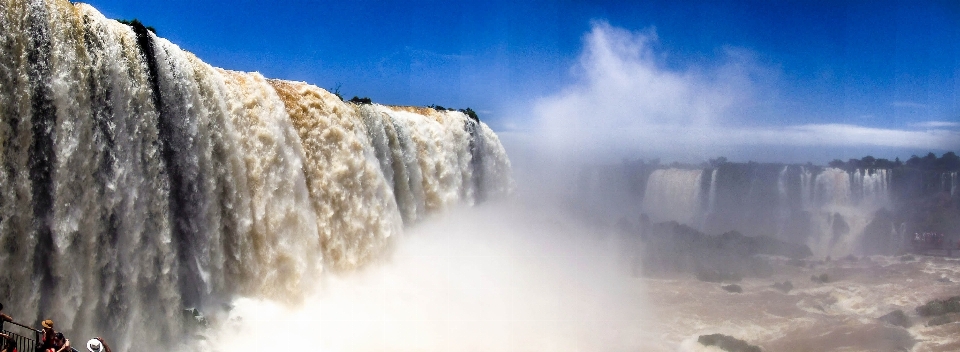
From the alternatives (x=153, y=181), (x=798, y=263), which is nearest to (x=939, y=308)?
(x=798, y=263)

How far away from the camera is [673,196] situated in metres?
34.7

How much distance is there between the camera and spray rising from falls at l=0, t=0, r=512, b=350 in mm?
6270

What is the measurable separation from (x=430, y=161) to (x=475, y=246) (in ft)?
9.76

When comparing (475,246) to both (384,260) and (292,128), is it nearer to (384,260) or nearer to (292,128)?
(384,260)

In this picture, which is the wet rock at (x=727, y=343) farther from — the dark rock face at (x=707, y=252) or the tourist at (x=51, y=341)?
the tourist at (x=51, y=341)

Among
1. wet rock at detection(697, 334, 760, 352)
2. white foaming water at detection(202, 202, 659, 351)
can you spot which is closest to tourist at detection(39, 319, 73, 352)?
white foaming water at detection(202, 202, 659, 351)

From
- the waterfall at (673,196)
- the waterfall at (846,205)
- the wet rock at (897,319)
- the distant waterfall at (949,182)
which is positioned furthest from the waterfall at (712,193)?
the wet rock at (897,319)

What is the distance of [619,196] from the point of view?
38375 mm

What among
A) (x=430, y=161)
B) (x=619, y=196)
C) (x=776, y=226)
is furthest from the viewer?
(x=619, y=196)

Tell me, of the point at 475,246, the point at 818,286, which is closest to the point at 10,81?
the point at 475,246

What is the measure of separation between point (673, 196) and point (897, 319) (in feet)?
62.8

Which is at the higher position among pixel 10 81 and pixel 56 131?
pixel 10 81

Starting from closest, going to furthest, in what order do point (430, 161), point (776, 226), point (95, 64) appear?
point (95, 64)
point (430, 161)
point (776, 226)

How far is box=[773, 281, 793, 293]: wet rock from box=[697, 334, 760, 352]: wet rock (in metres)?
7.59
